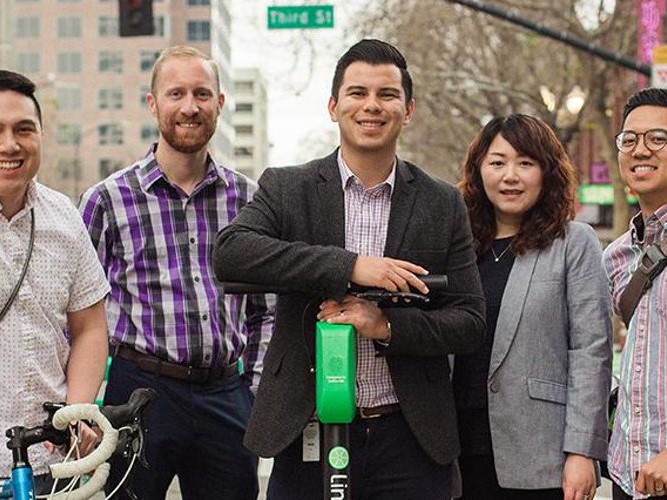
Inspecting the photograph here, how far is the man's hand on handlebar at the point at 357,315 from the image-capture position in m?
3.44

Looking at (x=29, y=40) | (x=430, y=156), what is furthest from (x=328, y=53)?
(x=29, y=40)

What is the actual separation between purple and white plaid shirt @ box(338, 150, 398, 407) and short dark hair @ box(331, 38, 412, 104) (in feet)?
0.80

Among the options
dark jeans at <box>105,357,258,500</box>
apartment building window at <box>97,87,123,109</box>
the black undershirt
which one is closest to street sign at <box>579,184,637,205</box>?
dark jeans at <box>105,357,258,500</box>

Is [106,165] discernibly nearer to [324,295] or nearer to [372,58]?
[372,58]

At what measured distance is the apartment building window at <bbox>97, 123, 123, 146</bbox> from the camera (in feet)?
305

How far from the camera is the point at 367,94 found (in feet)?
12.2

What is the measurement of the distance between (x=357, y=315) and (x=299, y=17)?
36.6 ft

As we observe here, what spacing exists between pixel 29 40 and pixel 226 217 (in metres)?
94.0

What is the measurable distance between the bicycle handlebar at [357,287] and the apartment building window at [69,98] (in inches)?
3675

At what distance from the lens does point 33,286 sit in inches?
144

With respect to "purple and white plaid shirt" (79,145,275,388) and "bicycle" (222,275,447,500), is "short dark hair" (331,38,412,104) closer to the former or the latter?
"bicycle" (222,275,447,500)

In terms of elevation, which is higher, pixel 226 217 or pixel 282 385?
pixel 226 217

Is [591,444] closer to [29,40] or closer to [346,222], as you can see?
[346,222]

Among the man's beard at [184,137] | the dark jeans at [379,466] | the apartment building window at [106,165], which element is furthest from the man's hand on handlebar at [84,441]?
the apartment building window at [106,165]
